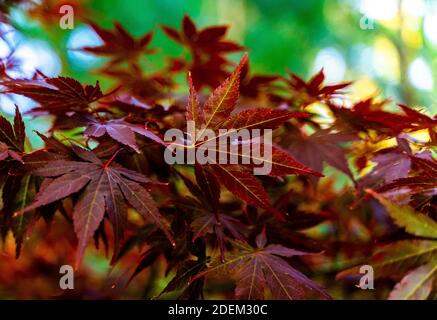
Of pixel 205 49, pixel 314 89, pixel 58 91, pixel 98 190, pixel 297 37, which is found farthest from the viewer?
pixel 297 37

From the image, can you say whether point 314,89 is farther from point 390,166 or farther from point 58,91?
point 58,91

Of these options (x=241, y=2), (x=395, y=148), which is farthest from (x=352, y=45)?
(x=395, y=148)

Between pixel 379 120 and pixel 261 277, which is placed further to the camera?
pixel 379 120

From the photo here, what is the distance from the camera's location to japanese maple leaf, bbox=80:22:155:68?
3.66ft

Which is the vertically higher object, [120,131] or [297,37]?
[297,37]

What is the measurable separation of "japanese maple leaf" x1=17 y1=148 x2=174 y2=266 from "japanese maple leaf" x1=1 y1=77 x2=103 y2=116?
115 millimetres

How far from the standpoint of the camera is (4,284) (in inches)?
50.1

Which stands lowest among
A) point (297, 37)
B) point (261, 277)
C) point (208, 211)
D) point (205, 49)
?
point (261, 277)

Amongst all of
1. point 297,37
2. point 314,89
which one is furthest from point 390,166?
point 297,37

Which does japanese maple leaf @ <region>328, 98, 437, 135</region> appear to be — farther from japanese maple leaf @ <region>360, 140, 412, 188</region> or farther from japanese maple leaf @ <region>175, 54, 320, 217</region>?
japanese maple leaf @ <region>175, 54, 320, 217</region>

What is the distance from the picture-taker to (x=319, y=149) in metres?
0.86

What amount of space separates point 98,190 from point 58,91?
0.69 feet
